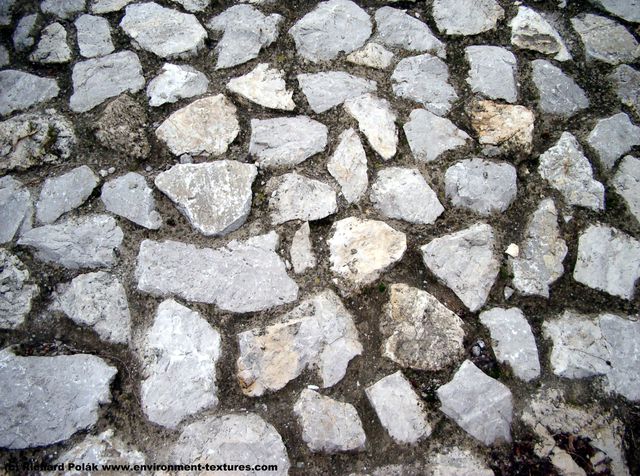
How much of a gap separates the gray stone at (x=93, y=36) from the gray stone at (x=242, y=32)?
50 centimetres

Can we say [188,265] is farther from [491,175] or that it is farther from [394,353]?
[491,175]

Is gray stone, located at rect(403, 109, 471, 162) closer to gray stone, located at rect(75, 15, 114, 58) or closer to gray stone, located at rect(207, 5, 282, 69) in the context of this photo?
gray stone, located at rect(207, 5, 282, 69)

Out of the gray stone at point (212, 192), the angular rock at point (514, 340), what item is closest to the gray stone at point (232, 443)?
the gray stone at point (212, 192)

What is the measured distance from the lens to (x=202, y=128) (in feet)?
7.39

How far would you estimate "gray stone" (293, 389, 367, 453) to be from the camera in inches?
66.1

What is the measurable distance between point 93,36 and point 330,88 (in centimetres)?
120

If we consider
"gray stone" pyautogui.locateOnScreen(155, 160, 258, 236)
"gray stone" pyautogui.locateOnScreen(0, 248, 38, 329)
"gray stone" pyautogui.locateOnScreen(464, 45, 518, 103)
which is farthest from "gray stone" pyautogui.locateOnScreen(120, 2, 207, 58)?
"gray stone" pyautogui.locateOnScreen(464, 45, 518, 103)

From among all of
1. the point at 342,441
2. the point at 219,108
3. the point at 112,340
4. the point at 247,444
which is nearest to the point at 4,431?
the point at 112,340

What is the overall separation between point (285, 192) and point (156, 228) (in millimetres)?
518

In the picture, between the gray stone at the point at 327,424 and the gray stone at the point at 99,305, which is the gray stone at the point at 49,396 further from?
the gray stone at the point at 327,424

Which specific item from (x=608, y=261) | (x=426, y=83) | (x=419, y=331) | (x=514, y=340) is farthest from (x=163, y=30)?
(x=608, y=261)

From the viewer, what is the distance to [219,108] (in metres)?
2.31

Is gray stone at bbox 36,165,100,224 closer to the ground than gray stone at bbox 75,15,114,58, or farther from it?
closer to the ground

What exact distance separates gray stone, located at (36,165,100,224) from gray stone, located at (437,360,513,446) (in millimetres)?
1551
